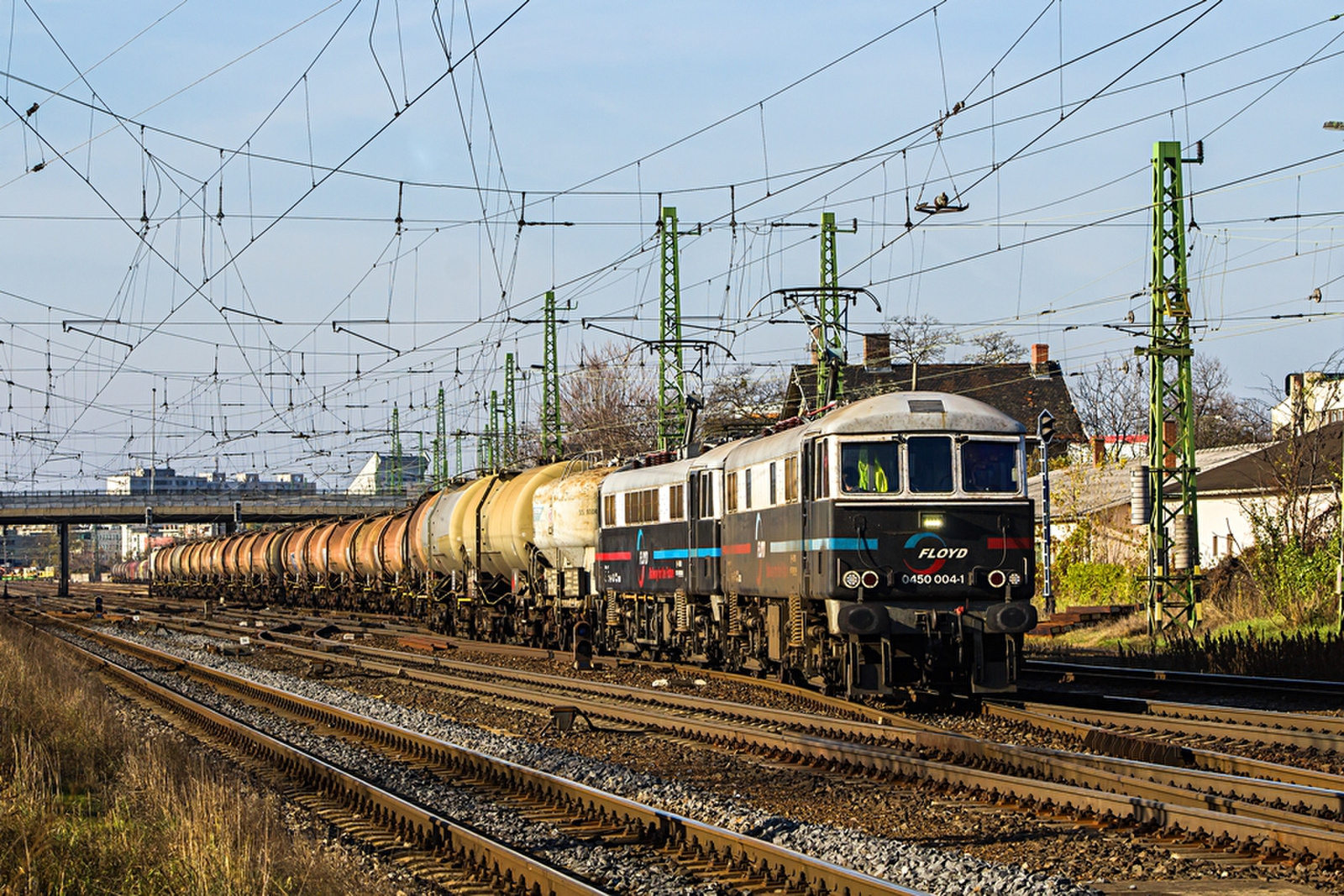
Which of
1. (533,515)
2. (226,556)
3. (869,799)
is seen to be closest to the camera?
(869,799)

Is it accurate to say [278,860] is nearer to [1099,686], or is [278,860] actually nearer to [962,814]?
[962,814]

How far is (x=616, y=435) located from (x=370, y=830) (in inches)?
2420

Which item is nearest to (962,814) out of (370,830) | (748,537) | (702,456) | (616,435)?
(370,830)

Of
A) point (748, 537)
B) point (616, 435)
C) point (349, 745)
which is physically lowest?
point (349, 745)

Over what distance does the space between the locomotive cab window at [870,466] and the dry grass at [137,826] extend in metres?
7.64

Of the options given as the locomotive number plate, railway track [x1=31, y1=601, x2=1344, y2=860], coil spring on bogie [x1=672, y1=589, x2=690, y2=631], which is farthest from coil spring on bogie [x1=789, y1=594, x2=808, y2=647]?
coil spring on bogie [x1=672, y1=589, x2=690, y2=631]

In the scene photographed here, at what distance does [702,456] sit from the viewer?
78.1ft

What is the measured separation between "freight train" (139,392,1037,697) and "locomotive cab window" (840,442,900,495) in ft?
0.05

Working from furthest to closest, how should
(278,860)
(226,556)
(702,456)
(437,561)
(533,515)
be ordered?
(226,556) → (437,561) → (533,515) → (702,456) → (278,860)

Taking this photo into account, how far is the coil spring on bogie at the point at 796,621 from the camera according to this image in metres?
18.5

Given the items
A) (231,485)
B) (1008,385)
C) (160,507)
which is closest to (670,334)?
(1008,385)

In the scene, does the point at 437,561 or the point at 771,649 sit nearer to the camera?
the point at 771,649

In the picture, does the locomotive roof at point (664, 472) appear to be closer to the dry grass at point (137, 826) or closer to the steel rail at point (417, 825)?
the steel rail at point (417, 825)

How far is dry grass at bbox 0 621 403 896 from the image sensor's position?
8086mm
